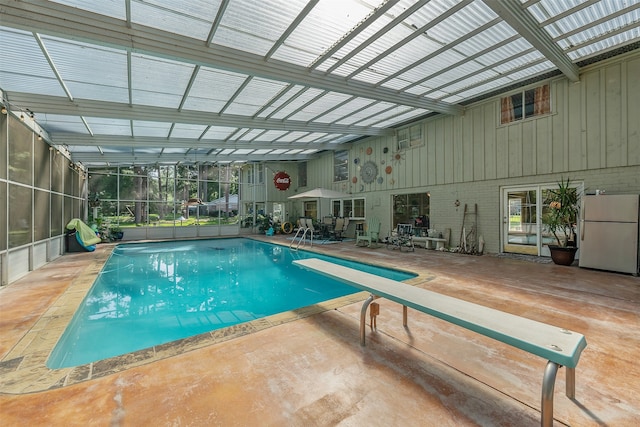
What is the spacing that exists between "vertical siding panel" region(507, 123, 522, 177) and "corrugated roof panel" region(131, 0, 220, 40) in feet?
23.9

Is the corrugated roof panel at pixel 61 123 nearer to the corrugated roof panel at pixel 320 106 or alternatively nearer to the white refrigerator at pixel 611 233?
the corrugated roof panel at pixel 320 106

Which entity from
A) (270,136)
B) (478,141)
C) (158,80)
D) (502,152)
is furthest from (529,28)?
(270,136)

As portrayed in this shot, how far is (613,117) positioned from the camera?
553cm

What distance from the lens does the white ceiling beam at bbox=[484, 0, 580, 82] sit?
11.8ft

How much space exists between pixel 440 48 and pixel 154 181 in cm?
1238

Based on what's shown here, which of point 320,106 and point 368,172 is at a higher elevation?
point 320,106

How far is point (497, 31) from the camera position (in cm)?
429

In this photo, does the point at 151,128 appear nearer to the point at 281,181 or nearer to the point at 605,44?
the point at 281,181

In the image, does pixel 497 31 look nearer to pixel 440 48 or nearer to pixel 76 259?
pixel 440 48

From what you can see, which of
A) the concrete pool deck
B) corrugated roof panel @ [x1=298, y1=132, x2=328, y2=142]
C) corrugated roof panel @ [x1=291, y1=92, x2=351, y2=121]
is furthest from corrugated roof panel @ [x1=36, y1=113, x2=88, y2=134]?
corrugated roof panel @ [x1=298, y1=132, x2=328, y2=142]

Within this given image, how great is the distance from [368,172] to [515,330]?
32.1ft

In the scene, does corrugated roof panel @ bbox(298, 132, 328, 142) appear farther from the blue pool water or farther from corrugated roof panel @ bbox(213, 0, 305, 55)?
corrugated roof panel @ bbox(213, 0, 305, 55)

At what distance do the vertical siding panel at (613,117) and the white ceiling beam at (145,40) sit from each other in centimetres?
541

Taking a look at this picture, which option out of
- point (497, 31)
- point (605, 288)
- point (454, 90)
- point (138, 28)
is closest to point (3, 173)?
point (138, 28)
